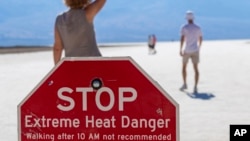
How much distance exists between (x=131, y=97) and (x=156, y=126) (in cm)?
20

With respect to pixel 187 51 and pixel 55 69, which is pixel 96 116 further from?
pixel 187 51

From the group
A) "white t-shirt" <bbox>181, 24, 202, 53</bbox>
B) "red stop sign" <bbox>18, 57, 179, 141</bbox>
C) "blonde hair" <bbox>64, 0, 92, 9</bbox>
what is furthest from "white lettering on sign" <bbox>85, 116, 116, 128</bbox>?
"white t-shirt" <bbox>181, 24, 202, 53</bbox>

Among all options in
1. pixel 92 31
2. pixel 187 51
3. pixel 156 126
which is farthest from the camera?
pixel 187 51

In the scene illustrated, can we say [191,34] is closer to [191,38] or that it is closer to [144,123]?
[191,38]

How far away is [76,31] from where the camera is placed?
5332mm

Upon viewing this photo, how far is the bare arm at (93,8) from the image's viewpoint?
504 centimetres

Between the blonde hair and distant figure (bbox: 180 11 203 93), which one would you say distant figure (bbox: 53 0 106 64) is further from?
distant figure (bbox: 180 11 203 93)

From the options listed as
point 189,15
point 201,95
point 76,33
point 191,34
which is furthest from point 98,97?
point 191,34

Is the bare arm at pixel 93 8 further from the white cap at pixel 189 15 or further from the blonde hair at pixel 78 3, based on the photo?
the white cap at pixel 189 15

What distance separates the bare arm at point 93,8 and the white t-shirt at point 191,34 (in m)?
8.57

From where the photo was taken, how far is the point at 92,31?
17.7ft

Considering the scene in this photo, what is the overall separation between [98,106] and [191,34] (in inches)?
402

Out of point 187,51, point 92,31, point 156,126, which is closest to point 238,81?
point 187,51

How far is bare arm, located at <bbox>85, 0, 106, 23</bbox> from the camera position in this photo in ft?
16.5
